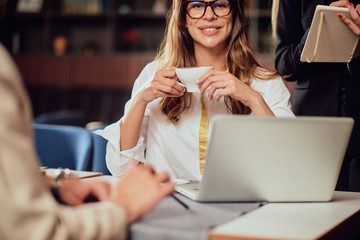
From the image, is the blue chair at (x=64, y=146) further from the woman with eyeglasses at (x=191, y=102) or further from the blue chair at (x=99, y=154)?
the woman with eyeglasses at (x=191, y=102)

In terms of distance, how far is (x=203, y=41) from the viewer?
1899 mm

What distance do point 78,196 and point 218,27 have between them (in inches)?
39.2

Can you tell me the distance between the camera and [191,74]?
5.05ft

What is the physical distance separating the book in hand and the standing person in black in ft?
0.30

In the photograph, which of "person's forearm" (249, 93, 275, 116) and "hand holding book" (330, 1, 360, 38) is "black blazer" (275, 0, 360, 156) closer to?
"hand holding book" (330, 1, 360, 38)

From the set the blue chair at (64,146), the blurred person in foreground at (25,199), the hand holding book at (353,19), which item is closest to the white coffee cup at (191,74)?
the hand holding book at (353,19)

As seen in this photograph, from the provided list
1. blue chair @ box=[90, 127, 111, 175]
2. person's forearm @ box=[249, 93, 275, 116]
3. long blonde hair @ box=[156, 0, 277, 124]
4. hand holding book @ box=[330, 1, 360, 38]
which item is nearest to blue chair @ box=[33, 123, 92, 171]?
blue chair @ box=[90, 127, 111, 175]

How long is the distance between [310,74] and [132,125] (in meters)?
0.75

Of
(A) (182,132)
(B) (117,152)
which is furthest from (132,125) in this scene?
(A) (182,132)

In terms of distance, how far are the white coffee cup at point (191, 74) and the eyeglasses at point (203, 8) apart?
392 millimetres

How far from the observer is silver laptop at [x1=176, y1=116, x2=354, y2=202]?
44.6 inches

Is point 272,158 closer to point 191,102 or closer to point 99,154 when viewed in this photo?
point 191,102

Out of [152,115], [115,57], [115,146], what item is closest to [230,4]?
[152,115]

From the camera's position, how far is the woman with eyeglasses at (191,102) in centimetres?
181
